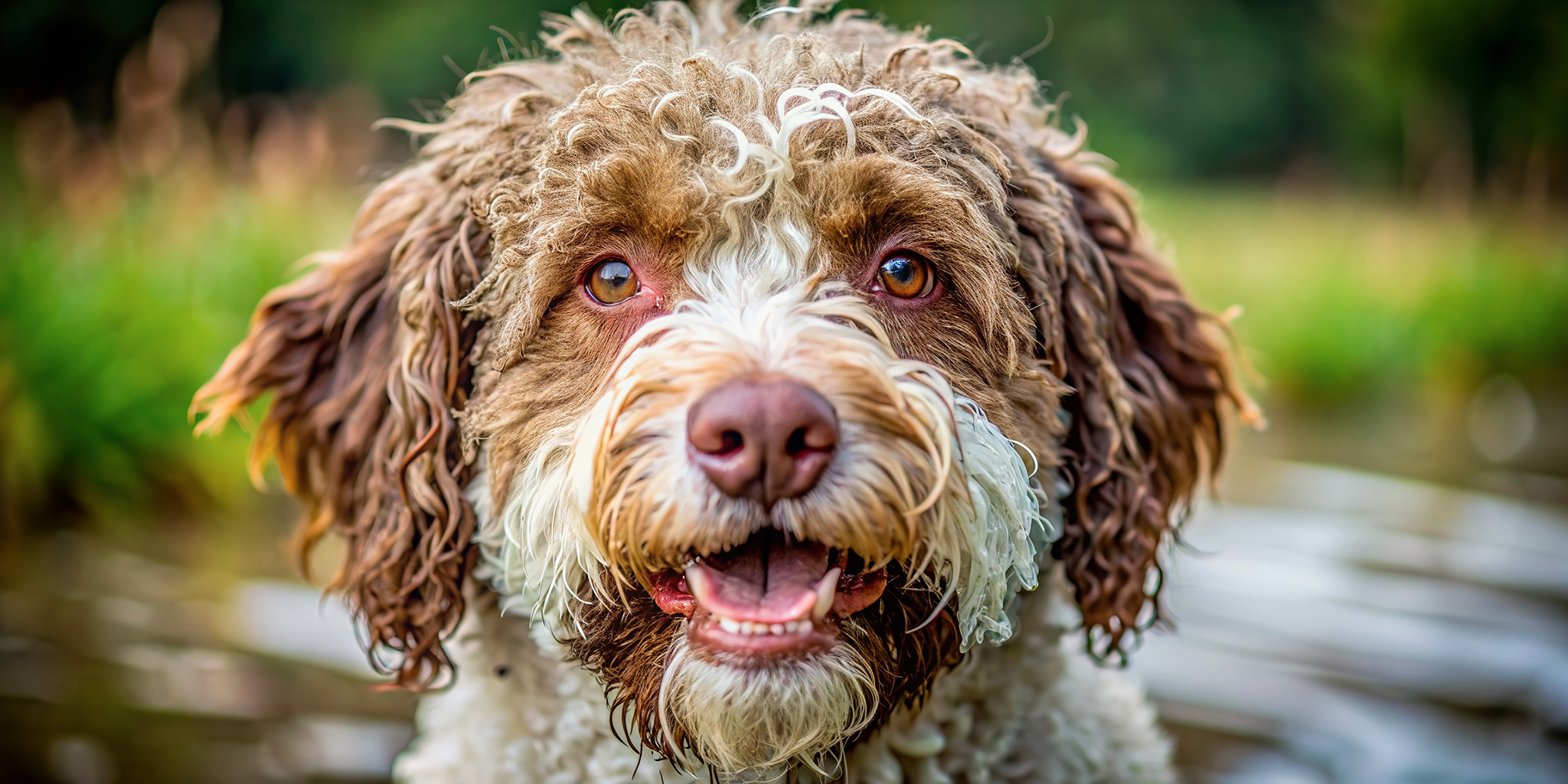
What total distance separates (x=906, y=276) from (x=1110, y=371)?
1.61 ft

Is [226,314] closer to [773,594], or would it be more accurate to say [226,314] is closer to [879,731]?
[879,731]

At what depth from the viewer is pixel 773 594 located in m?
1.97

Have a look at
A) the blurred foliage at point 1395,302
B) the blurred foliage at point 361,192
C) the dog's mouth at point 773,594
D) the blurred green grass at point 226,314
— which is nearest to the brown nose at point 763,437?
the dog's mouth at point 773,594

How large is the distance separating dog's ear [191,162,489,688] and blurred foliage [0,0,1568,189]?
9449mm

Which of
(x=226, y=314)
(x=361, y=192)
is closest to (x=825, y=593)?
(x=226, y=314)

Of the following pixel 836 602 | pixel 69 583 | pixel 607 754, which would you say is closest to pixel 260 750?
pixel 69 583

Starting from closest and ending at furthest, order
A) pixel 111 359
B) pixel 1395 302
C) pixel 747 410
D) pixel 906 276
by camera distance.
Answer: pixel 747 410 → pixel 906 276 → pixel 111 359 → pixel 1395 302

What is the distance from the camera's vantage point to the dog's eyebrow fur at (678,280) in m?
2.20

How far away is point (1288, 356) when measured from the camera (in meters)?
9.81

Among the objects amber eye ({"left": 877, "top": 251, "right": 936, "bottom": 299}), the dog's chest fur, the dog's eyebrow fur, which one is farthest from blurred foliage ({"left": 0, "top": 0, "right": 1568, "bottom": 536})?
the dog's chest fur

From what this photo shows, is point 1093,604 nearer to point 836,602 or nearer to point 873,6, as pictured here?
point 836,602

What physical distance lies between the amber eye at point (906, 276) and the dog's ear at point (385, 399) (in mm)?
829

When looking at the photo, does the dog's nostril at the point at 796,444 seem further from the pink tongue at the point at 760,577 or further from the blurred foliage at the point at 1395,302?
the blurred foliage at the point at 1395,302

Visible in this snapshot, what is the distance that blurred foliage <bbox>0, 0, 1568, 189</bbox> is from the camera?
50.9ft
